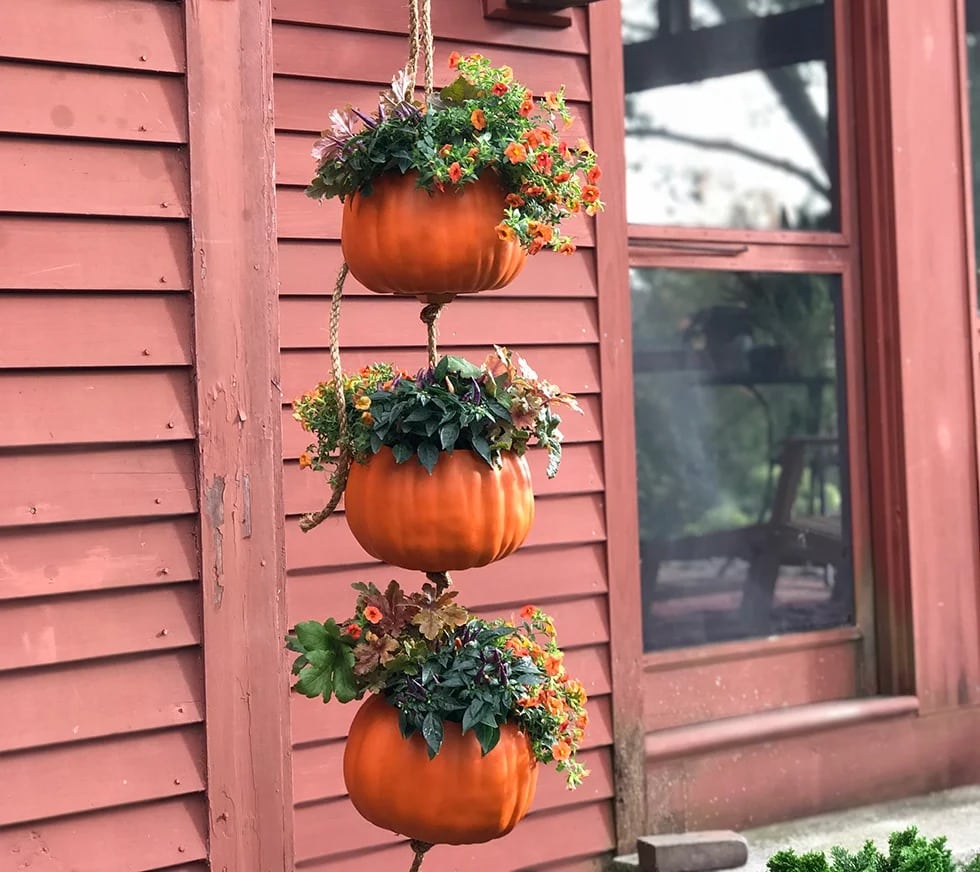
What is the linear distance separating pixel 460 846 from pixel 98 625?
1031 millimetres

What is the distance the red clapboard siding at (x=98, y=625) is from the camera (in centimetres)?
235

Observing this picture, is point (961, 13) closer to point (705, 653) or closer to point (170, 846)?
point (705, 653)

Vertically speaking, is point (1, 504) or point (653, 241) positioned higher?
point (653, 241)

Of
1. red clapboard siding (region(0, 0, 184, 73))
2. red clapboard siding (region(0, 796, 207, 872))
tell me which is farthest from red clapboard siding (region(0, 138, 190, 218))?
red clapboard siding (region(0, 796, 207, 872))

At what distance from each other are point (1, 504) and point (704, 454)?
1895 mm

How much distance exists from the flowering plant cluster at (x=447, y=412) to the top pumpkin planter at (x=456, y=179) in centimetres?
16

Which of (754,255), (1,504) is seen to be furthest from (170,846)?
(754,255)

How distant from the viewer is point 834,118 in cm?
377

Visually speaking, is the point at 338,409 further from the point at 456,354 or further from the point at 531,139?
the point at 456,354

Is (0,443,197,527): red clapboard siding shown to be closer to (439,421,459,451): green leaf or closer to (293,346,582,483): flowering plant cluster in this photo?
(293,346,582,483): flowering plant cluster

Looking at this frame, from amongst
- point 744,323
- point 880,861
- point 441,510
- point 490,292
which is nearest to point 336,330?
point 441,510

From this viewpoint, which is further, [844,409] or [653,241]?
[844,409]

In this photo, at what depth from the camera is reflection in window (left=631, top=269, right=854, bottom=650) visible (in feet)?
11.3

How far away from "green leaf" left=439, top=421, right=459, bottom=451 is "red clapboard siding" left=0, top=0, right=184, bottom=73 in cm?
91
